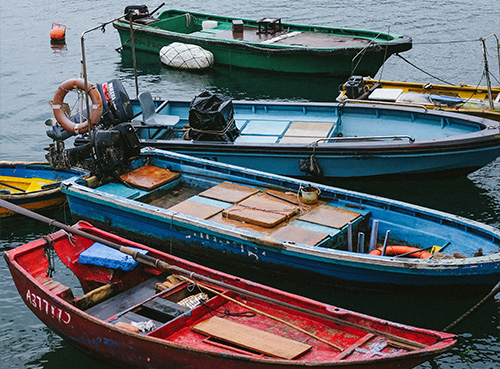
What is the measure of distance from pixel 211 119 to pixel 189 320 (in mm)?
5630

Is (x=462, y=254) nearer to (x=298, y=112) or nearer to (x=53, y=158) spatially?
(x=298, y=112)

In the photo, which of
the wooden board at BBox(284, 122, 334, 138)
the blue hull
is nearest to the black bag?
the wooden board at BBox(284, 122, 334, 138)

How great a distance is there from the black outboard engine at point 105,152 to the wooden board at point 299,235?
3.66 metres

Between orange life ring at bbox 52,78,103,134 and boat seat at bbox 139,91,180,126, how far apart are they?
70.4 inches

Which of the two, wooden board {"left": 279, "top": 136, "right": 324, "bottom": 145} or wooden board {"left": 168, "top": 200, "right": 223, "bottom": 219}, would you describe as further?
wooden board {"left": 279, "top": 136, "right": 324, "bottom": 145}

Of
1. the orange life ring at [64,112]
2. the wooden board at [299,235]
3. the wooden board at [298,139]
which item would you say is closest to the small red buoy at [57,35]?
the orange life ring at [64,112]

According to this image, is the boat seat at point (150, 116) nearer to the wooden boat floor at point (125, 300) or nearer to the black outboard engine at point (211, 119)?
the black outboard engine at point (211, 119)

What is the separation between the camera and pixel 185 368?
7.66 m

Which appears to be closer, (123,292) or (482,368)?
(482,368)

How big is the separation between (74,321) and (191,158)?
4757mm

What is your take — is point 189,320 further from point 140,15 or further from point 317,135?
point 140,15

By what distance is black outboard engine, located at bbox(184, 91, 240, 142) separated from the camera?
42.7 ft

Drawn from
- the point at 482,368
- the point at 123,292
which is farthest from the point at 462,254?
the point at 123,292

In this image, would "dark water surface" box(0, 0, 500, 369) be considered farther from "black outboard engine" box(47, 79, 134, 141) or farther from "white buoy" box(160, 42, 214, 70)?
"black outboard engine" box(47, 79, 134, 141)
